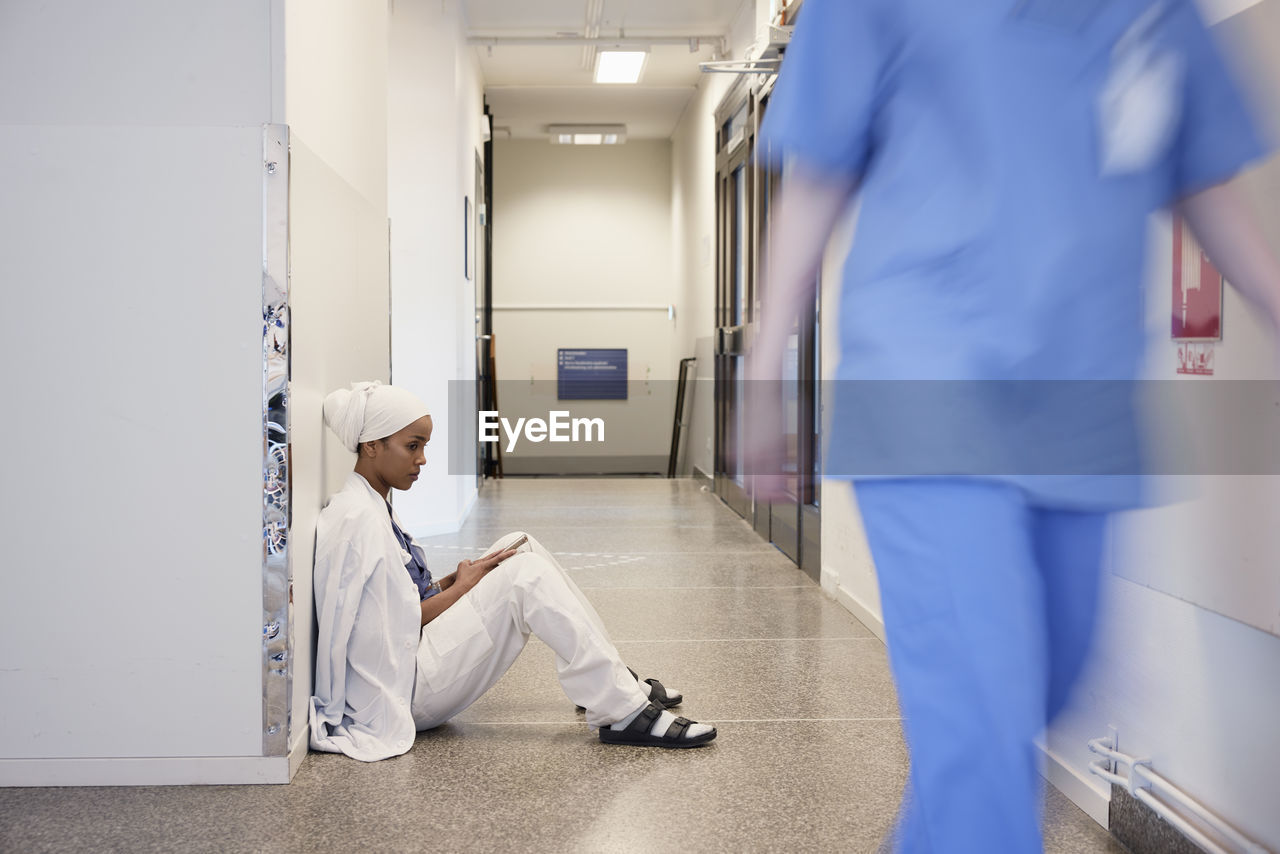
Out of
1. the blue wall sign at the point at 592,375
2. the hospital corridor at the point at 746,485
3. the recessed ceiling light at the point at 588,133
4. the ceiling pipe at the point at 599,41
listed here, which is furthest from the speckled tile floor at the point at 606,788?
the blue wall sign at the point at 592,375

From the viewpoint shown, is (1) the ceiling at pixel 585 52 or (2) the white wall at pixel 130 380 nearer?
(2) the white wall at pixel 130 380

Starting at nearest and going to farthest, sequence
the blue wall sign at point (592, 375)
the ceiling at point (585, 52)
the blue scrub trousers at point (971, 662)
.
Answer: the blue scrub trousers at point (971, 662)
the ceiling at point (585, 52)
the blue wall sign at point (592, 375)

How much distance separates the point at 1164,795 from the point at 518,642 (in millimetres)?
1343

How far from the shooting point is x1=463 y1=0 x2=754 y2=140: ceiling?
24.0ft

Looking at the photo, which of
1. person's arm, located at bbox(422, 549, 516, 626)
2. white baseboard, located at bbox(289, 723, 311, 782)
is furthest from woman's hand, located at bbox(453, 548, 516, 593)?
white baseboard, located at bbox(289, 723, 311, 782)

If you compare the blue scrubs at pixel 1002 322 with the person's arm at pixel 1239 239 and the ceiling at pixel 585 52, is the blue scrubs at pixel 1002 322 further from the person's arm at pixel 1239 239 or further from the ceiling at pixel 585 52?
the ceiling at pixel 585 52

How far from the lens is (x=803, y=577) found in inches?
191

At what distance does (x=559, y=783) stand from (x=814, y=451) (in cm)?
302

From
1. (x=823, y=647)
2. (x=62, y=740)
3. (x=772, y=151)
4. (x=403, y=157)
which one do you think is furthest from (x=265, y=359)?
(x=403, y=157)

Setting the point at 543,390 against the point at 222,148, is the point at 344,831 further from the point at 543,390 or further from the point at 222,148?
the point at 543,390

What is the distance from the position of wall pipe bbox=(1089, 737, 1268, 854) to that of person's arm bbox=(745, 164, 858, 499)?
988 millimetres

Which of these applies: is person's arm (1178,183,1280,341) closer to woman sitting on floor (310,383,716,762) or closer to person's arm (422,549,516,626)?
woman sitting on floor (310,383,716,762)

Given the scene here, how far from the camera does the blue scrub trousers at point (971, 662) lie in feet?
3.31

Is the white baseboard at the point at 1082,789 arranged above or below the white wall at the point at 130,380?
below
